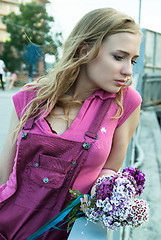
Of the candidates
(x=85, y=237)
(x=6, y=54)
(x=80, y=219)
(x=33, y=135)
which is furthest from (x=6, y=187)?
(x=6, y=54)

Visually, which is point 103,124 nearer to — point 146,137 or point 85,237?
point 85,237

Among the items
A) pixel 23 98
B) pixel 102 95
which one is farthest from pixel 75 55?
pixel 23 98

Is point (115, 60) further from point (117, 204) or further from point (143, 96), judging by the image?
point (143, 96)

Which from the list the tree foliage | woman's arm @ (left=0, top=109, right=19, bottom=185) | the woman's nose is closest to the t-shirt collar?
the woman's nose

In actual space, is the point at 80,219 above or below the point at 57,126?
below

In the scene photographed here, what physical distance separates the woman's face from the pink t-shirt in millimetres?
90

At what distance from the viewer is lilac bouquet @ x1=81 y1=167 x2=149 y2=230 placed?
124 cm

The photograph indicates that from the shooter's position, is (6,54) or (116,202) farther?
(6,54)

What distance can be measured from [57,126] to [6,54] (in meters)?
36.4

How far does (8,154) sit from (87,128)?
21.7 inches

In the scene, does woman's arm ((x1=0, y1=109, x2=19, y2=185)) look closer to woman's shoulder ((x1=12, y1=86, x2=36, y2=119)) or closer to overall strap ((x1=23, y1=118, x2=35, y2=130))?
woman's shoulder ((x1=12, y1=86, x2=36, y2=119))

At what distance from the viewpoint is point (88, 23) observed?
1761mm

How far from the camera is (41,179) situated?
165 cm

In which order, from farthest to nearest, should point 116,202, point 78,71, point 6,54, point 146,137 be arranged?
point 6,54, point 146,137, point 78,71, point 116,202
